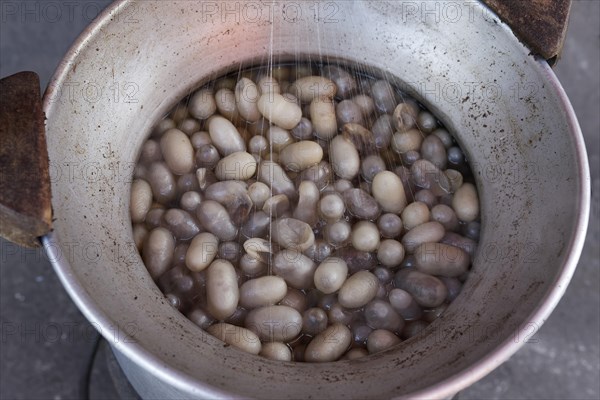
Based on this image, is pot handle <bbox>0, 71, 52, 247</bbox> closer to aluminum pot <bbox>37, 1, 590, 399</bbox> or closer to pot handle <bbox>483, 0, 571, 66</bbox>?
aluminum pot <bbox>37, 1, 590, 399</bbox>

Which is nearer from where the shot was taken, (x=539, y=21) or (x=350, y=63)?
(x=539, y=21)

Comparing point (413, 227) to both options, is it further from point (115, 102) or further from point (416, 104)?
point (115, 102)

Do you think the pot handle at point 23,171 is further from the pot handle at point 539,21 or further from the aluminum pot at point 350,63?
the pot handle at point 539,21

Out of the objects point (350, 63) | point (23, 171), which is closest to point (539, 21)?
point (350, 63)

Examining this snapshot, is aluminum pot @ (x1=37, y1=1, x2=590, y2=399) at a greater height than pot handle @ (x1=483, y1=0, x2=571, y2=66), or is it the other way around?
pot handle @ (x1=483, y1=0, x2=571, y2=66)

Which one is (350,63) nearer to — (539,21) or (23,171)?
(539,21)

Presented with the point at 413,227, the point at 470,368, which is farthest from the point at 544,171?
the point at 470,368

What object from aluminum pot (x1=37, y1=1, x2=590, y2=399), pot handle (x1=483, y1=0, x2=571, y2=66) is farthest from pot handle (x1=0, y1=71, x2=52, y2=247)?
pot handle (x1=483, y1=0, x2=571, y2=66)
